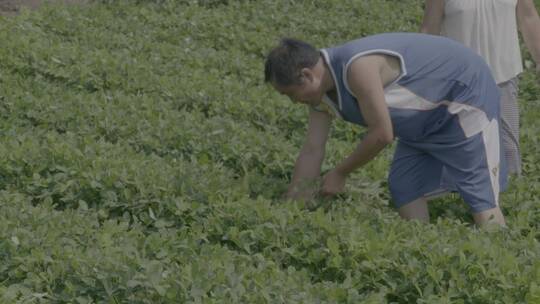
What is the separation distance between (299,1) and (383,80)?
20.4 feet

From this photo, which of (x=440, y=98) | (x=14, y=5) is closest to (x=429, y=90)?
(x=440, y=98)

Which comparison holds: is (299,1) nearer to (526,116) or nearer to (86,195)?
(526,116)

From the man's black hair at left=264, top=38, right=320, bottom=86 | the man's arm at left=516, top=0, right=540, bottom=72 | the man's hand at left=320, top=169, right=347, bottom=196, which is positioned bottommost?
the man's hand at left=320, top=169, right=347, bottom=196

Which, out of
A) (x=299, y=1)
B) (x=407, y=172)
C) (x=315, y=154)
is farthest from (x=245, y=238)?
(x=299, y=1)

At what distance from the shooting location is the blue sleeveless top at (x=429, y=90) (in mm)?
5059

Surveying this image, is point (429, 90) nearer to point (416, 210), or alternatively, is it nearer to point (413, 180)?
point (413, 180)

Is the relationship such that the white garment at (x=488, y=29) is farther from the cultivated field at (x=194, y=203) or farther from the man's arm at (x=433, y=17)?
the cultivated field at (x=194, y=203)

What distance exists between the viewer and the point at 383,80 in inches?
200

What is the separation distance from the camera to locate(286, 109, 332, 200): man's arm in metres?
5.50

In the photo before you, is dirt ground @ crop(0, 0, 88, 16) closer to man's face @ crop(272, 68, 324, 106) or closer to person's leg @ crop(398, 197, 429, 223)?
person's leg @ crop(398, 197, 429, 223)

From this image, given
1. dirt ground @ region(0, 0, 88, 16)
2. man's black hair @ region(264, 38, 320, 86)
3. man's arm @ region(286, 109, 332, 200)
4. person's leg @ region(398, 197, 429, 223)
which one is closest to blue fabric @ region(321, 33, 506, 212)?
man's black hair @ region(264, 38, 320, 86)

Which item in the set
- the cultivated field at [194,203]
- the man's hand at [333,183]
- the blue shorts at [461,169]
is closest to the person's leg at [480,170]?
the blue shorts at [461,169]

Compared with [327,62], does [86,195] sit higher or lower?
lower

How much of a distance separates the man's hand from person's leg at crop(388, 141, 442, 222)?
1.30 ft
